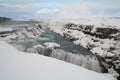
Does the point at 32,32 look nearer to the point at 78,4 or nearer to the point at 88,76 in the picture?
the point at 78,4

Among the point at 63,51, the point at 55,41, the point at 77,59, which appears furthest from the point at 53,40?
the point at 77,59

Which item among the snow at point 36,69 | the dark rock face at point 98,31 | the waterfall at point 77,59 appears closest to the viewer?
the snow at point 36,69

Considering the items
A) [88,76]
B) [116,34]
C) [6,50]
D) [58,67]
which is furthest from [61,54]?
[116,34]

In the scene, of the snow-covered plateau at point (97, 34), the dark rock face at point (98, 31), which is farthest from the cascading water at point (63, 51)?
the dark rock face at point (98, 31)

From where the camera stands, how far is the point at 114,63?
2129 mm

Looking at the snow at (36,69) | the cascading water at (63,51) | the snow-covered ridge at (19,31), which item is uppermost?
the snow-covered ridge at (19,31)

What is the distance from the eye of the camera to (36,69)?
6.18ft

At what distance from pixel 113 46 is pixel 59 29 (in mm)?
820

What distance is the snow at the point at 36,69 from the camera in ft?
5.95

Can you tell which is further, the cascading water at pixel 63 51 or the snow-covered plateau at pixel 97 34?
the snow-covered plateau at pixel 97 34

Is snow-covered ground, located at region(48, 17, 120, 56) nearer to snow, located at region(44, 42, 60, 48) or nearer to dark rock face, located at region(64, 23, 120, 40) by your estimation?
dark rock face, located at region(64, 23, 120, 40)

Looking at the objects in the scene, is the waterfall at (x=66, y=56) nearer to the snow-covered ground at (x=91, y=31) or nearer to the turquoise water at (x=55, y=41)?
the turquoise water at (x=55, y=41)

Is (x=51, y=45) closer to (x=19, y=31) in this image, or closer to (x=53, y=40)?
(x=53, y=40)

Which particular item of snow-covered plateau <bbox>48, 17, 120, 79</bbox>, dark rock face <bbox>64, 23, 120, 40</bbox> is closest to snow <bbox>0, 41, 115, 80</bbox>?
snow-covered plateau <bbox>48, 17, 120, 79</bbox>
